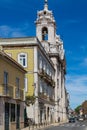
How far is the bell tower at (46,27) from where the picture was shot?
96.9 metres

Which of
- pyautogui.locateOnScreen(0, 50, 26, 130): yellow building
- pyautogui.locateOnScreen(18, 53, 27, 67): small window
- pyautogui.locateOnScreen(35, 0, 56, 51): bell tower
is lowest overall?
pyautogui.locateOnScreen(0, 50, 26, 130): yellow building

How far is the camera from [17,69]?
44156 mm

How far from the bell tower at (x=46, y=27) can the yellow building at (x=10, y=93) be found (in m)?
50.6

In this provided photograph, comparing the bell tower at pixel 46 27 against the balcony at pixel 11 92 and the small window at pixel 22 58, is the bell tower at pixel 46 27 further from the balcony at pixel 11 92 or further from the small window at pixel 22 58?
the balcony at pixel 11 92

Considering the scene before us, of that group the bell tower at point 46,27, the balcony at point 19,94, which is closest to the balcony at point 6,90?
the balcony at point 19,94

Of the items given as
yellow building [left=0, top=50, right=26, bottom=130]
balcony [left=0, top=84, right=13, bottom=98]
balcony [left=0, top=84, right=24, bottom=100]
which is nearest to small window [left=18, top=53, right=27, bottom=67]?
yellow building [left=0, top=50, right=26, bottom=130]

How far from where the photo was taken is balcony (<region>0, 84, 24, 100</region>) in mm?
37206

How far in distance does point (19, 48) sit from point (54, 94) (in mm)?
31497

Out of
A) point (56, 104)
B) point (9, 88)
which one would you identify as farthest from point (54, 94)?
point (9, 88)

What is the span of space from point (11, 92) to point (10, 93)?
0.51 m

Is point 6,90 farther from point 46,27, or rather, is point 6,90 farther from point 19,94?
point 46,27

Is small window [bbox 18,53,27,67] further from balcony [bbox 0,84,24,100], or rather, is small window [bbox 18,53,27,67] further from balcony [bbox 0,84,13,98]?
balcony [bbox 0,84,13,98]

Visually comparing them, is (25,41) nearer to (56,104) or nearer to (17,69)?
(17,69)

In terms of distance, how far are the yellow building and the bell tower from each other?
166ft
